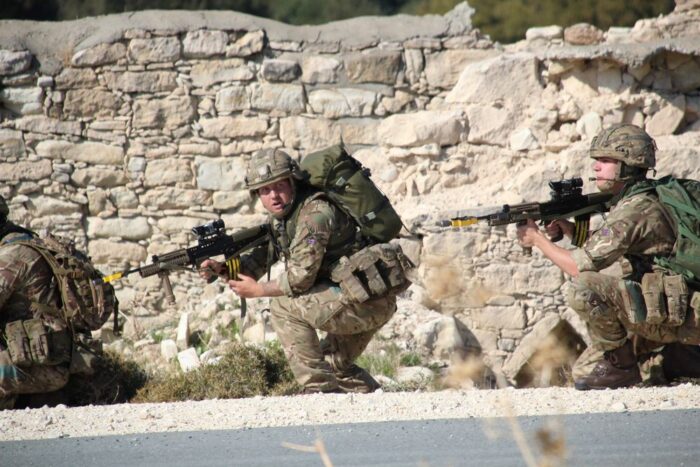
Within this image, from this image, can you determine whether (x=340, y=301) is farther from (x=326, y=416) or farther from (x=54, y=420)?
(x=54, y=420)

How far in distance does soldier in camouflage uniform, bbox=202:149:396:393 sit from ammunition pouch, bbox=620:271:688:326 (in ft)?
4.64

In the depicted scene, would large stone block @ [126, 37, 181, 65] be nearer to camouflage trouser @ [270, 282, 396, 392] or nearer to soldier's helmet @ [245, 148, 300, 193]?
soldier's helmet @ [245, 148, 300, 193]

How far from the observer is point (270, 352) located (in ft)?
21.8

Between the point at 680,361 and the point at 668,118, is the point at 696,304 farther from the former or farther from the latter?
the point at 668,118

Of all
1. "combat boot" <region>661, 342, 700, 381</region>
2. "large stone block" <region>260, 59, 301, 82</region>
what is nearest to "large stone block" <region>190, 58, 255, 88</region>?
"large stone block" <region>260, 59, 301, 82</region>

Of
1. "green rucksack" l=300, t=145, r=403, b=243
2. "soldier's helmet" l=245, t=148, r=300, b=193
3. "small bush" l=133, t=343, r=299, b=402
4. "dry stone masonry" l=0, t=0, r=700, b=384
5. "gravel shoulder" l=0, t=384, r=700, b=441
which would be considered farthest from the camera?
"dry stone masonry" l=0, t=0, r=700, b=384

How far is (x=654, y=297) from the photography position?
531 cm

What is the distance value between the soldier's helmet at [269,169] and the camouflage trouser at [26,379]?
5.48 feet

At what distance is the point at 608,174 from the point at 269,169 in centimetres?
193

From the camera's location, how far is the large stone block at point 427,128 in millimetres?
8258

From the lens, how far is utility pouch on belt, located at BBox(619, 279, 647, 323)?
5.38 metres

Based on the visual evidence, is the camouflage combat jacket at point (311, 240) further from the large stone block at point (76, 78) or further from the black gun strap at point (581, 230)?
the large stone block at point (76, 78)

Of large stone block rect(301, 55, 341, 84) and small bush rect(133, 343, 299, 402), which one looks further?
large stone block rect(301, 55, 341, 84)

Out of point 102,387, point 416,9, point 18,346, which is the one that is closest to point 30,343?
point 18,346
